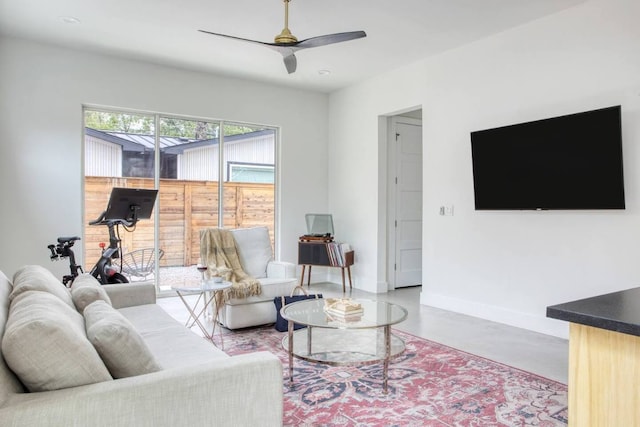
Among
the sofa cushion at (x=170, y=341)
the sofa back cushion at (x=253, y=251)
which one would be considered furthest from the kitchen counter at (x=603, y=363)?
the sofa back cushion at (x=253, y=251)

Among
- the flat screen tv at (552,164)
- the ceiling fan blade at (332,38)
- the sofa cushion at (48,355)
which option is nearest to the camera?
the sofa cushion at (48,355)

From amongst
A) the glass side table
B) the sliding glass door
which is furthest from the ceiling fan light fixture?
the glass side table

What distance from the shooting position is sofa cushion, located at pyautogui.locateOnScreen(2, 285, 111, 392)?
1.26 m

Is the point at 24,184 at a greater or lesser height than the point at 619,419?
greater

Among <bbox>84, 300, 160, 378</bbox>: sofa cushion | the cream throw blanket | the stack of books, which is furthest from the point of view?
the cream throw blanket

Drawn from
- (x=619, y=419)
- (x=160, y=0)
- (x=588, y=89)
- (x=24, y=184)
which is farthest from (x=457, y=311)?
(x=24, y=184)

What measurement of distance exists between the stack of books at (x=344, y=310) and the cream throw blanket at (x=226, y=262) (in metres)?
1.14

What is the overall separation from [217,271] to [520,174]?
300 cm

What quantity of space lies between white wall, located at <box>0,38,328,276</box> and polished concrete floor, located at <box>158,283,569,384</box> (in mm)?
1587

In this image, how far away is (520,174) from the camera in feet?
13.5

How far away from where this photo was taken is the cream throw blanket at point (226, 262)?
395cm

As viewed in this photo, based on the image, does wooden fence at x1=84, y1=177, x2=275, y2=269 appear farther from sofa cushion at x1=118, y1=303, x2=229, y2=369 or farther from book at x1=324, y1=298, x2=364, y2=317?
book at x1=324, y1=298, x2=364, y2=317

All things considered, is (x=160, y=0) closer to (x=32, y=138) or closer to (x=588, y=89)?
(x=32, y=138)

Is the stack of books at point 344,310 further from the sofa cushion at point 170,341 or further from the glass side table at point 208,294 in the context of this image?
the glass side table at point 208,294
